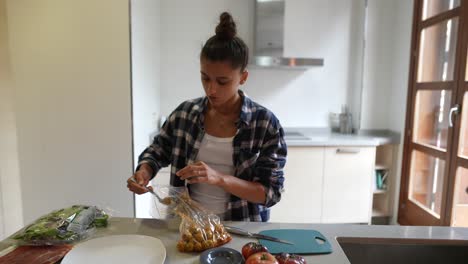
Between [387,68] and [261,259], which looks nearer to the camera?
[261,259]

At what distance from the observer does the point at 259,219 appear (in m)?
1.10

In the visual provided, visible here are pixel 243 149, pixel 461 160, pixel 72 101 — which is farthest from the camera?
pixel 461 160

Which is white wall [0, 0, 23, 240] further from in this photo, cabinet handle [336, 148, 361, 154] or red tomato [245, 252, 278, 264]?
cabinet handle [336, 148, 361, 154]

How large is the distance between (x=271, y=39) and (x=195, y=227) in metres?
2.14

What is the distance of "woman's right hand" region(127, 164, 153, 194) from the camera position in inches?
36.1

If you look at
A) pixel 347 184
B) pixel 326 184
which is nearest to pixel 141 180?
pixel 326 184

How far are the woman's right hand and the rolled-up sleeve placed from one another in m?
0.34

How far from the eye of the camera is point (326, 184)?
2.53 metres

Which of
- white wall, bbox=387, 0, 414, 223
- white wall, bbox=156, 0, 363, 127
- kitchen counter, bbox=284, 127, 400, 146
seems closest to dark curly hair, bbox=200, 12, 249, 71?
kitchen counter, bbox=284, 127, 400, 146

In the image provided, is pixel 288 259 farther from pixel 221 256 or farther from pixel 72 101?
pixel 72 101

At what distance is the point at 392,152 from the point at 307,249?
2.25 metres

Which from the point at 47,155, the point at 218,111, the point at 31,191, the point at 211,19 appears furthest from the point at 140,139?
the point at 211,19

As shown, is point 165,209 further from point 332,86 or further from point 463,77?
point 332,86

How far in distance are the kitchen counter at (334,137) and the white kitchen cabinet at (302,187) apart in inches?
2.3
